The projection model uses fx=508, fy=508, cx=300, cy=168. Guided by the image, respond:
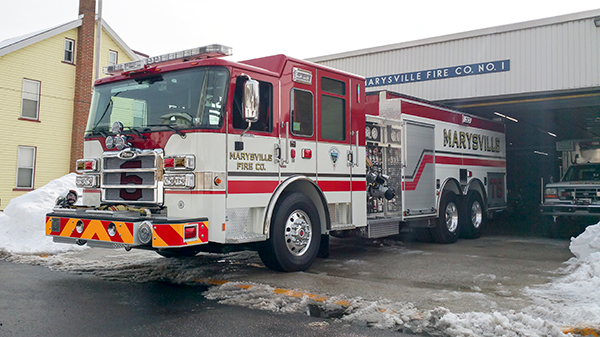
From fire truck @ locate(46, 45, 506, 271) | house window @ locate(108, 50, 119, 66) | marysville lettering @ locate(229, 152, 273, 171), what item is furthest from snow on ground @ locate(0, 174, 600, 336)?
house window @ locate(108, 50, 119, 66)

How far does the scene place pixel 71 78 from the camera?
21500 millimetres

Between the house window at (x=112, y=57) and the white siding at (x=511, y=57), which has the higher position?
the house window at (x=112, y=57)

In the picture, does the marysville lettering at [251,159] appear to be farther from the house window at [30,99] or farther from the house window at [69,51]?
the house window at [69,51]

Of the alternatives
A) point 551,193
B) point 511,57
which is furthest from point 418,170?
point 511,57

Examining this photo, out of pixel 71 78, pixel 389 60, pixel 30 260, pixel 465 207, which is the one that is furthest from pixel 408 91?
pixel 71 78

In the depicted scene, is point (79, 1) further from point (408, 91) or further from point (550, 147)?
point (550, 147)

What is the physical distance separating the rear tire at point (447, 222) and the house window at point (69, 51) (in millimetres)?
17448

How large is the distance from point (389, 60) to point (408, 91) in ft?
3.69

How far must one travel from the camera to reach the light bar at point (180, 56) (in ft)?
20.7

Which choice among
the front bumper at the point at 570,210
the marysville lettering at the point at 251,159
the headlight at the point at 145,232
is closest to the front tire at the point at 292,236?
the marysville lettering at the point at 251,159

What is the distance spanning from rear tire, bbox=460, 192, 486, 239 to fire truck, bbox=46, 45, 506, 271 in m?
3.48

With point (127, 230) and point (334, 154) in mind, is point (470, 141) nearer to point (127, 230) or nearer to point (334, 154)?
point (334, 154)

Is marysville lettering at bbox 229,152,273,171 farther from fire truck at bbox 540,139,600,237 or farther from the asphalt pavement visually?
fire truck at bbox 540,139,600,237

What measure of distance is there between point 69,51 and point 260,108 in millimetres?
18054
